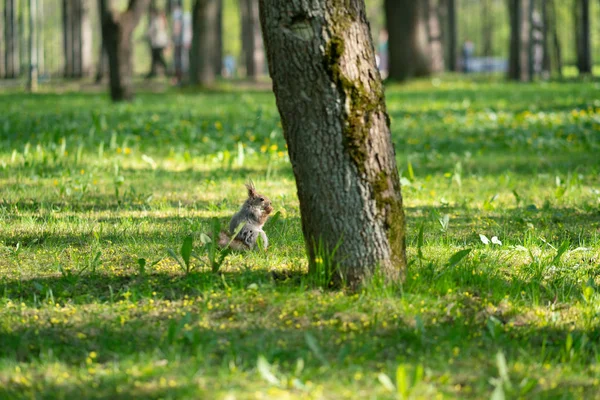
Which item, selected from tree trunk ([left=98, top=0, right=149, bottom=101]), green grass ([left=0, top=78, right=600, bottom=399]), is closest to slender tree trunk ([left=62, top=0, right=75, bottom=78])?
tree trunk ([left=98, top=0, right=149, bottom=101])

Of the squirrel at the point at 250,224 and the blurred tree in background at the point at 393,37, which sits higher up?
the blurred tree in background at the point at 393,37

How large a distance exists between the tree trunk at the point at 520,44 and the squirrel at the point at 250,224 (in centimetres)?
2358

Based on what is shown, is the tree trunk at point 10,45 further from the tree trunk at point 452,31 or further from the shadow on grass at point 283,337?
the shadow on grass at point 283,337

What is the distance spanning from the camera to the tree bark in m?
22.6

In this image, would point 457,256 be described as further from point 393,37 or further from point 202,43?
point 393,37

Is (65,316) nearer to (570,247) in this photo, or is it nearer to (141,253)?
(141,253)

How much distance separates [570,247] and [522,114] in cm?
935

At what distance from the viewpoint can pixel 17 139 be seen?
36.9ft

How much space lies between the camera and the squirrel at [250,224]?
5.35 m

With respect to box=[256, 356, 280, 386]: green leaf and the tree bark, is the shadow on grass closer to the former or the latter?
box=[256, 356, 280, 386]: green leaf

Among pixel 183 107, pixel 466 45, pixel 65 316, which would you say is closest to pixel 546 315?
pixel 65 316

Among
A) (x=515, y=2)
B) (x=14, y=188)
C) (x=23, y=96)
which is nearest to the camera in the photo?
(x=14, y=188)

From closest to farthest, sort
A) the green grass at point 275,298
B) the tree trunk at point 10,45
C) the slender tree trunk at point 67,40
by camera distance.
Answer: the green grass at point 275,298 < the tree trunk at point 10,45 < the slender tree trunk at point 67,40

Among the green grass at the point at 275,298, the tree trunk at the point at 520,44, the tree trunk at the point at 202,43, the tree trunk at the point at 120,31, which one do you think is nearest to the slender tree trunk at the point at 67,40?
the tree trunk at the point at 202,43
